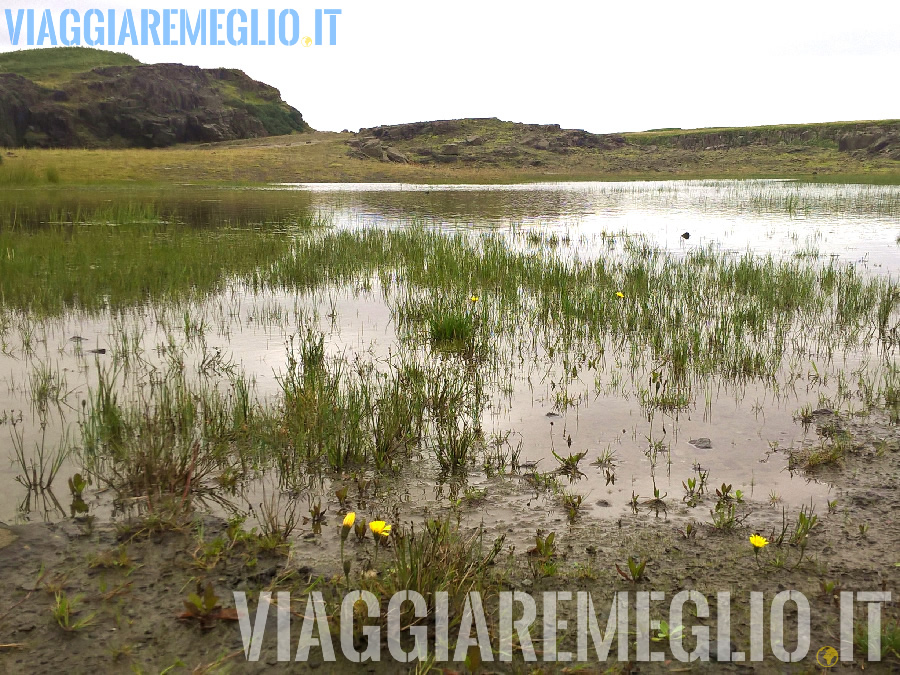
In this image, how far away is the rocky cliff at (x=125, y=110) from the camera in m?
63.6

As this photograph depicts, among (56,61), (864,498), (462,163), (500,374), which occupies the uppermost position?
(56,61)

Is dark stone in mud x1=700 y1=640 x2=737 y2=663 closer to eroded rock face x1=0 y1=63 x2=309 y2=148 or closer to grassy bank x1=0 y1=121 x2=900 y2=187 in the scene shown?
grassy bank x1=0 y1=121 x2=900 y2=187

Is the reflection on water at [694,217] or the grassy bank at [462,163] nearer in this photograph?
the reflection on water at [694,217]

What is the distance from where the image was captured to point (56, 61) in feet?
281

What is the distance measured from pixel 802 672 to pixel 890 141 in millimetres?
72809

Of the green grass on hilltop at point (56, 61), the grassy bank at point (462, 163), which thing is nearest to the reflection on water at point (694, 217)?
the grassy bank at point (462, 163)

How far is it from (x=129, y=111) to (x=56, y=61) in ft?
95.3

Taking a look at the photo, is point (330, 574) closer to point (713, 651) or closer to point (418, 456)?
point (418, 456)

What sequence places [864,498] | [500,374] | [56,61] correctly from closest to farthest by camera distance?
1. [864,498]
2. [500,374]
3. [56,61]

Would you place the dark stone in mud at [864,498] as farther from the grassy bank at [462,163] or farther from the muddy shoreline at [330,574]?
the grassy bank at [462,163]

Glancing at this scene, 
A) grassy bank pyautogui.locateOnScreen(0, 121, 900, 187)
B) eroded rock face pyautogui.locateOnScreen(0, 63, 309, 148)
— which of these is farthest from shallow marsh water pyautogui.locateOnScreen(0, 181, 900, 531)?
eroded rock face pyautogui.locateOnScreen(0, 63, 309, 148)

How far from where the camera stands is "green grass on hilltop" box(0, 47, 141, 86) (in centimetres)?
7812

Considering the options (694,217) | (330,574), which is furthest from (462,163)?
(330,574)

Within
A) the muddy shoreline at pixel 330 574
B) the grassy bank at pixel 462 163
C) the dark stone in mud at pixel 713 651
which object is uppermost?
the grassy bank at pixel 462 163
